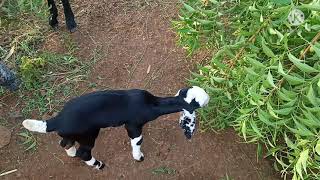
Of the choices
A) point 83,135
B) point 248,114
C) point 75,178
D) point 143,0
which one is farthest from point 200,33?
point 143,0

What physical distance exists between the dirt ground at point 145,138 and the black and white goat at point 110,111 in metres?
0.39

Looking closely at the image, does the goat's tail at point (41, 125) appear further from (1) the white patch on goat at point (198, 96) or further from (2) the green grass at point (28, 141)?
(1) the white patch on goat at point (198, 96)

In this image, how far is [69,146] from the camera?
2.89 m

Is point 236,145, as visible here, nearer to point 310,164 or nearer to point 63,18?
point 310,164

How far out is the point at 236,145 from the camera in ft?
10.5

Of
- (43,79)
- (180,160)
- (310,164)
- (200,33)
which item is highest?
(200,33)

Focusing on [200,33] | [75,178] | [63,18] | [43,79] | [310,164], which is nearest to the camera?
[310,164]

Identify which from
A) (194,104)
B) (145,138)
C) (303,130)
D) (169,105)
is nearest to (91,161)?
(145,138)

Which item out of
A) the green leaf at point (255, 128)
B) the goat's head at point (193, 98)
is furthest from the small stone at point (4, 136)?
the green leaf at point (255, 128)

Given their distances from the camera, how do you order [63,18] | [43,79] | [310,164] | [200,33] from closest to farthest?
[310,164]
[200,33]
[43,79]
[63,18]

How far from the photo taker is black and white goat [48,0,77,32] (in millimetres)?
3748

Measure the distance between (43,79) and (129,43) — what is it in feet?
2.27

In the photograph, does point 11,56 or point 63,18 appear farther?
point 63,18

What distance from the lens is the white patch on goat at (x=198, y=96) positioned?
2.65 meters
